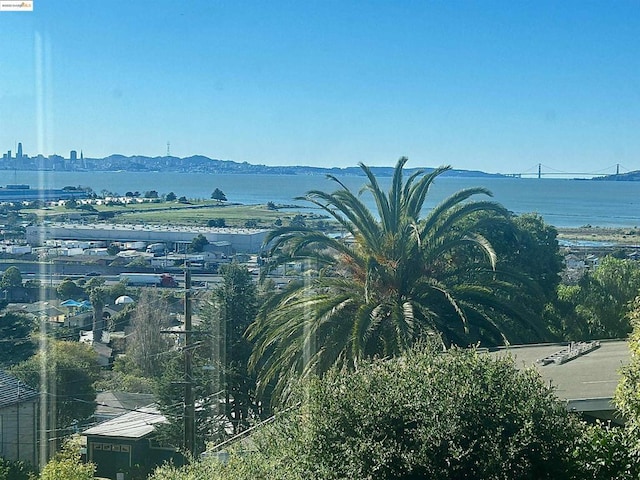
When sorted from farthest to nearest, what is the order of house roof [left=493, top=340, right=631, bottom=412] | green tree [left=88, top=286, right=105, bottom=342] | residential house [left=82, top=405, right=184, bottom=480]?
green tree [left=88, top=286, right=105, bottom=342]
residential house [left=82, top=405, right=184, bottom=480]
house roof [left=493, top=340, right=631, bottom=412]

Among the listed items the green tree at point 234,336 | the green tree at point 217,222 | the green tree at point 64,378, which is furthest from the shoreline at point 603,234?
the green tree at point 64,378

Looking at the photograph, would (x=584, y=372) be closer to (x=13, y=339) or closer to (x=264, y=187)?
(x=13, y=339)

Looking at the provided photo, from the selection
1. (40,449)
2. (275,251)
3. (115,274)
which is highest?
(275,251)

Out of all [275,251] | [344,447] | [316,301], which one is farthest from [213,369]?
[344,447]

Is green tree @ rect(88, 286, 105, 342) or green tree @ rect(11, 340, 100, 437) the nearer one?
green tree @ rect(11, 340, 100, 437)

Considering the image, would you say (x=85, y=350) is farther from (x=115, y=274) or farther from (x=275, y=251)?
(x=275, y=251)

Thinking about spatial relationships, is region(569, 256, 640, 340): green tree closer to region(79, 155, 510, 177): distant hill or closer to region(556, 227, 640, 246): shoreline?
region(556, 227, 640, 246): shoreline

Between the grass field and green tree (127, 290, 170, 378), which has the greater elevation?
the grass field

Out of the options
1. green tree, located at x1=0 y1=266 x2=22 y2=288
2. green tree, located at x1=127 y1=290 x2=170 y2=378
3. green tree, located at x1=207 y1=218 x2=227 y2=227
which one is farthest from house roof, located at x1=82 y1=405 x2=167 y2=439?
green tree, located at x1=207 y1=218 x2=227 y2=227
